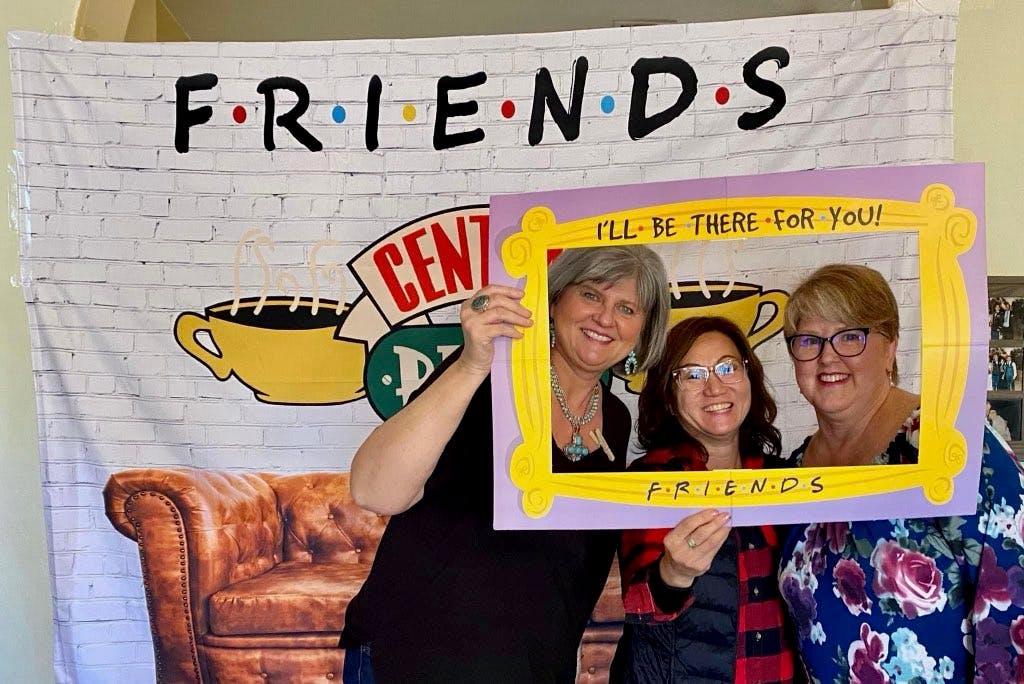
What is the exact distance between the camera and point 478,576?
150 cm

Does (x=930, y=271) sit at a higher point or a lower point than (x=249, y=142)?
lower

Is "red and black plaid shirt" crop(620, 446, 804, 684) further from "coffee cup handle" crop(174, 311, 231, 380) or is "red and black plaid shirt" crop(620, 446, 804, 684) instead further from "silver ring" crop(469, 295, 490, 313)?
"coffee cup handle" crop(174, 311, 231, 380)

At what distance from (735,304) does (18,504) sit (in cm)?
189

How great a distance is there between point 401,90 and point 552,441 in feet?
3.23

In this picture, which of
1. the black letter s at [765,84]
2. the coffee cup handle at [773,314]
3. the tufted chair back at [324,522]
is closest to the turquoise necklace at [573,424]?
the coffee cup handle at [773,314]

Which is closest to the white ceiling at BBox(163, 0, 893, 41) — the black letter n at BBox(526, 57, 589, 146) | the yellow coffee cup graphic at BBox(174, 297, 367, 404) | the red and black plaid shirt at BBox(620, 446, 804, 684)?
the black letter n at BBox(526, 57, 589, 146)

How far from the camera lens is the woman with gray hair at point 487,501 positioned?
130cm

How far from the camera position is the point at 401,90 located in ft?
6.07

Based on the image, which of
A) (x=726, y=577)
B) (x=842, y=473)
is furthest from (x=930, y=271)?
(x=726, y=577)

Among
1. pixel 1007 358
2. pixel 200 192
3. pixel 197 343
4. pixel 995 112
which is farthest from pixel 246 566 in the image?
pixel 995 112

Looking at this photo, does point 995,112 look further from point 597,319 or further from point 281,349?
point 281,349

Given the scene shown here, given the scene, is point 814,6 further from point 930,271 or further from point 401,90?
point 930,271

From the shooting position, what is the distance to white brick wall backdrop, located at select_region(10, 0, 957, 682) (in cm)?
182

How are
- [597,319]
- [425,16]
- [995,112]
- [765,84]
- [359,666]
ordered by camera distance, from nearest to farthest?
1. [597,319]
2. [359,666]
3. [765,84]
4. [995,112]
5. [425,16]
